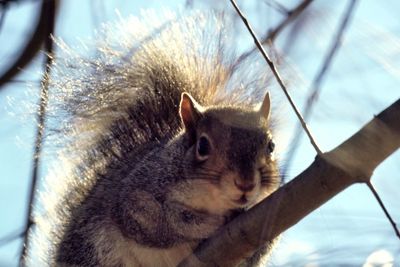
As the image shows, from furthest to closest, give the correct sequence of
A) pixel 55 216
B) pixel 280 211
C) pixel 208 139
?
pixel 55 216, pixel 208 139, pixel 280 211

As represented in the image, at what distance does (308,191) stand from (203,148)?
606 mm

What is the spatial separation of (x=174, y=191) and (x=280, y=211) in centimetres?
58

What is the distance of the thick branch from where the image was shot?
129cm

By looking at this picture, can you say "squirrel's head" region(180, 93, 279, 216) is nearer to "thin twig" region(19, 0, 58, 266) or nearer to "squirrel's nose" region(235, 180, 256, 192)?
"squirrel's nose" region(235, 180, 256, 192)

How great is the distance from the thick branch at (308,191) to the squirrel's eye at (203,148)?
12.2 inches

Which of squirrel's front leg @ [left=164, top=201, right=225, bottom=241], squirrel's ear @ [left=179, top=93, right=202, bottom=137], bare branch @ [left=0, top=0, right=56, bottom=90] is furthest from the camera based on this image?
bare branch @ [left=0, top=0, right=56, bottom=90]

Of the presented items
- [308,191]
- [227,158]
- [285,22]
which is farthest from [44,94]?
[308,191]

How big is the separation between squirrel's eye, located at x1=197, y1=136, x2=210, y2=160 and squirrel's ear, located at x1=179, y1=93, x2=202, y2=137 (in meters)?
0.11

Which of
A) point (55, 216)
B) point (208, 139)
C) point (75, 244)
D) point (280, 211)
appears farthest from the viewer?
point (55, 216)

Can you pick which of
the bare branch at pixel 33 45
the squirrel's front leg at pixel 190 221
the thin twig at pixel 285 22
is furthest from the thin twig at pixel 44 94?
the thin twig at pixel 285 22

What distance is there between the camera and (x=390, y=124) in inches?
50.8

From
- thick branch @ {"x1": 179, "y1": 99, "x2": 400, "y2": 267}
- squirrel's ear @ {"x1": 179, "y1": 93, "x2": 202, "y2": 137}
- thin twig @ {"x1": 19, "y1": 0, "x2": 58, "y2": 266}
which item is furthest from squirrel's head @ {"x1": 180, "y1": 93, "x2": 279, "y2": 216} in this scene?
thin twig @ {"x1": 19, "y1": 0, "x2": 58, "y2": 266}

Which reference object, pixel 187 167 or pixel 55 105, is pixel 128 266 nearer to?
pixel 187 167

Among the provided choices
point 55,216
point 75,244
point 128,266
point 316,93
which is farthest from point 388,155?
point 55,216
